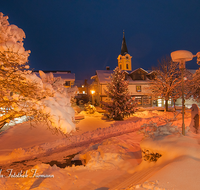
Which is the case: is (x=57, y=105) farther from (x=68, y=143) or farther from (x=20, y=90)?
(x=68, y=143)

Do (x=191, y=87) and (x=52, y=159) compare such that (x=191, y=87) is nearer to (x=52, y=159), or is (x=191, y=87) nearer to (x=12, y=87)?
(x=52, y=159)

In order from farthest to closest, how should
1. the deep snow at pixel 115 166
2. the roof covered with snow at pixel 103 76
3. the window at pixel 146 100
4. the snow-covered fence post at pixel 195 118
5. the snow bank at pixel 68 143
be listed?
the window at pixel 146 100 → the roof covered with snow at pixel 103 76 → the snow-covered fence post at pixel 195 118 → the snow bank at pixel 68 143 → the deep snow at pixel 115 166

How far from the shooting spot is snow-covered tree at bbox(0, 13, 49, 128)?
388 cm

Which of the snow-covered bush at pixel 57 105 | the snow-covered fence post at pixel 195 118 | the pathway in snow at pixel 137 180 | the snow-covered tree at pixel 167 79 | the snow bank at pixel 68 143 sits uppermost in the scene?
the snow-covered tree at pixel 167 79

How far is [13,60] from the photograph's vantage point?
160 inches

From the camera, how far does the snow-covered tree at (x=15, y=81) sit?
388 cm

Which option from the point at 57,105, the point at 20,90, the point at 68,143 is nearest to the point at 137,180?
the point at 57,105

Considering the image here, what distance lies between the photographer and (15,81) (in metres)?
4.30

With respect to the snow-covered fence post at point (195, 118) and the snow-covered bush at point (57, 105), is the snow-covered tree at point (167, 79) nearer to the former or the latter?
the snow-covered fence post at point (195, 118)

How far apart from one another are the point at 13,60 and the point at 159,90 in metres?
22.5

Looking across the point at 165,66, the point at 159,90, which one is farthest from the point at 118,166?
the point at 165,66

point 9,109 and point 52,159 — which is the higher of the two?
point 9,109

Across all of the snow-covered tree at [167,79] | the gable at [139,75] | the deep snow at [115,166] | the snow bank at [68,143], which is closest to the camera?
the deep snow at [115,166]

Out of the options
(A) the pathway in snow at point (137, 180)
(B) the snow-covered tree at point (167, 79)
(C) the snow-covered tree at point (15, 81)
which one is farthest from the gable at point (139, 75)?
(C) the snow-covered tree at point (15, 81)
